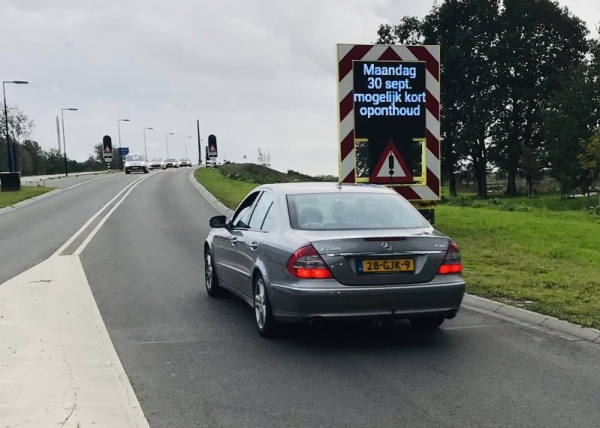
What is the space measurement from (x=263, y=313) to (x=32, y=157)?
374ft

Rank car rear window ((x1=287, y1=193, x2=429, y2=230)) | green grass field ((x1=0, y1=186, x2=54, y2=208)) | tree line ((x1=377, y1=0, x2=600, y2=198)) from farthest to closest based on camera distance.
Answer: tree line ((x1=377, y1=0, x2=600, y2=198)), green grass field ((x1=0, y1=186, x2=54, y2=208)), car rear window ((x1=287, y1=193, x2=429, y2=230))

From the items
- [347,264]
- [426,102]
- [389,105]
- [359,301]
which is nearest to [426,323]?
[359,301]

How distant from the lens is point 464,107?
5241 centimetres

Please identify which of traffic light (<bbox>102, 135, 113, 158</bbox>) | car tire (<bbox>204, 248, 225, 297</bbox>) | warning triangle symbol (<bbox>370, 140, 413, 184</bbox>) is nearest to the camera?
car tire (<bbox>204, 248, 225, 297</bbox>)

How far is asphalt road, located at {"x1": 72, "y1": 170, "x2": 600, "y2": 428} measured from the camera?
182 inches

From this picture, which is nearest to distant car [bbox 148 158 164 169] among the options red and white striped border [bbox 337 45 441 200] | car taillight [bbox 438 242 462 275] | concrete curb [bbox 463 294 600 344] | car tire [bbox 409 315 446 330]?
red and white striped border [bbox 337 45 441 200]

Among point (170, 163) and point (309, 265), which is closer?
point (309, 265)

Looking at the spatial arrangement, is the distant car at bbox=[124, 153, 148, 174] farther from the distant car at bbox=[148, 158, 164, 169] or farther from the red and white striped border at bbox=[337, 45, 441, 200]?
the red and white striped border at bbox=[337, 45, 441, 200]

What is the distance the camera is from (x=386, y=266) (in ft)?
20.5

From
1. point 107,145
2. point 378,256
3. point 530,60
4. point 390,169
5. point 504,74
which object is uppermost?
point 530,60

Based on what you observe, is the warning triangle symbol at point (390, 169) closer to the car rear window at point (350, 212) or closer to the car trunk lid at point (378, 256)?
the car rear window at point (350, 212)

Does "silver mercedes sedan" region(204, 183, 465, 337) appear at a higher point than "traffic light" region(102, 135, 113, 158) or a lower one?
lower

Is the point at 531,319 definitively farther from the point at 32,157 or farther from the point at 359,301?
the point at 32,157

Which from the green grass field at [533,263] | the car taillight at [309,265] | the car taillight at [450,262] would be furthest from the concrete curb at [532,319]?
the car taillight at [309,265]
